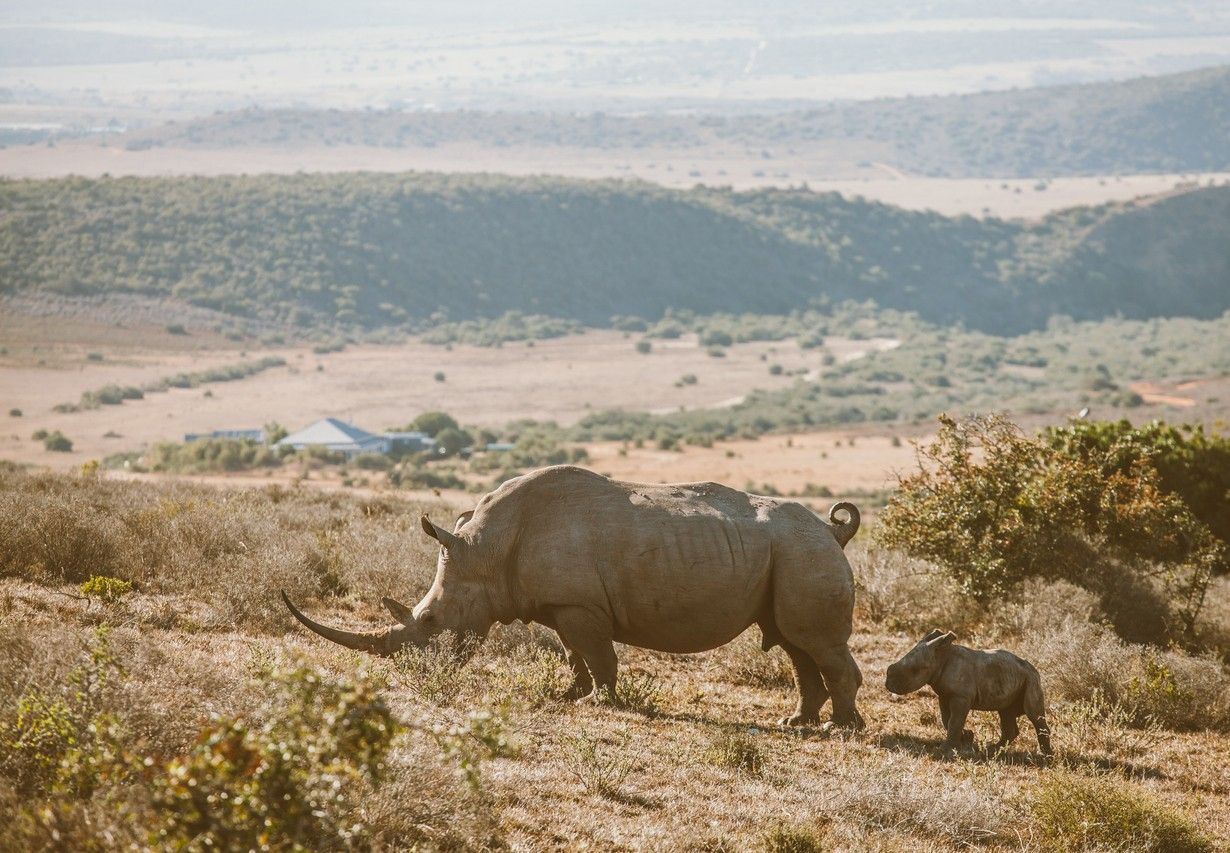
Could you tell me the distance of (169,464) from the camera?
44.8 m

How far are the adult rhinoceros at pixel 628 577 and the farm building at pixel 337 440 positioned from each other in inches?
1607

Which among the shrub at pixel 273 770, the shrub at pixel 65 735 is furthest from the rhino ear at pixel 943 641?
the shrub at pixel 65 735

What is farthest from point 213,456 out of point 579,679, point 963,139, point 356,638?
point 963,139

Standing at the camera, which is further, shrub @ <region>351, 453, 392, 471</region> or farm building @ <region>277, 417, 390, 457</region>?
farm building @ <region>277, 417, 390, 457</region>

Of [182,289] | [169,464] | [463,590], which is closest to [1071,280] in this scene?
[182,289]

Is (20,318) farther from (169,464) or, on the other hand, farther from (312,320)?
(169,464)

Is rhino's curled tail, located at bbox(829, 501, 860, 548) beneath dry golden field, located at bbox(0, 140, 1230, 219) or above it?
beneath

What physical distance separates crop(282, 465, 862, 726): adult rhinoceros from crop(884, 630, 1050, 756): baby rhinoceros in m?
0.65

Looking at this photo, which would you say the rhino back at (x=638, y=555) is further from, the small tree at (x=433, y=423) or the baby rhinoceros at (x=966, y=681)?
the small tree at (x=433, y=423)

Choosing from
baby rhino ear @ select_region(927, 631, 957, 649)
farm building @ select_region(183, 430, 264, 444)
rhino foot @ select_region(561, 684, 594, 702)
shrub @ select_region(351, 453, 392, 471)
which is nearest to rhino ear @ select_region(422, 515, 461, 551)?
rhino foot @ select_region(561, 684, 594, 702)

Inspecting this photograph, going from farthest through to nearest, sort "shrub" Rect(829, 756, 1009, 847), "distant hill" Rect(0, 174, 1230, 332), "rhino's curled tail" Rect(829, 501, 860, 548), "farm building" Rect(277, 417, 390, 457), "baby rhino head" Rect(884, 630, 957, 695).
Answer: "distant hill" Rect(0, 174, 1230, 332) < "farm building" Rect(277, 417, 390, 457) < "rhino's curled tail" Rect(829, 501, 860, 548) < "baby rhino head" Rect(884, 630, 957, 695) < "shrub" Rect(829, 756, 1009, 847)

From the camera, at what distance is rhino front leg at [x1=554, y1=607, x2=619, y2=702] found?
10.5 m

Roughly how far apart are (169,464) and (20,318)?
39073 mm

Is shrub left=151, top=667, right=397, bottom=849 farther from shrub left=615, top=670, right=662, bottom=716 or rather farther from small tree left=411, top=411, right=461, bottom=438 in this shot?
small tree left=411, top=411, right=461, bottom=438
